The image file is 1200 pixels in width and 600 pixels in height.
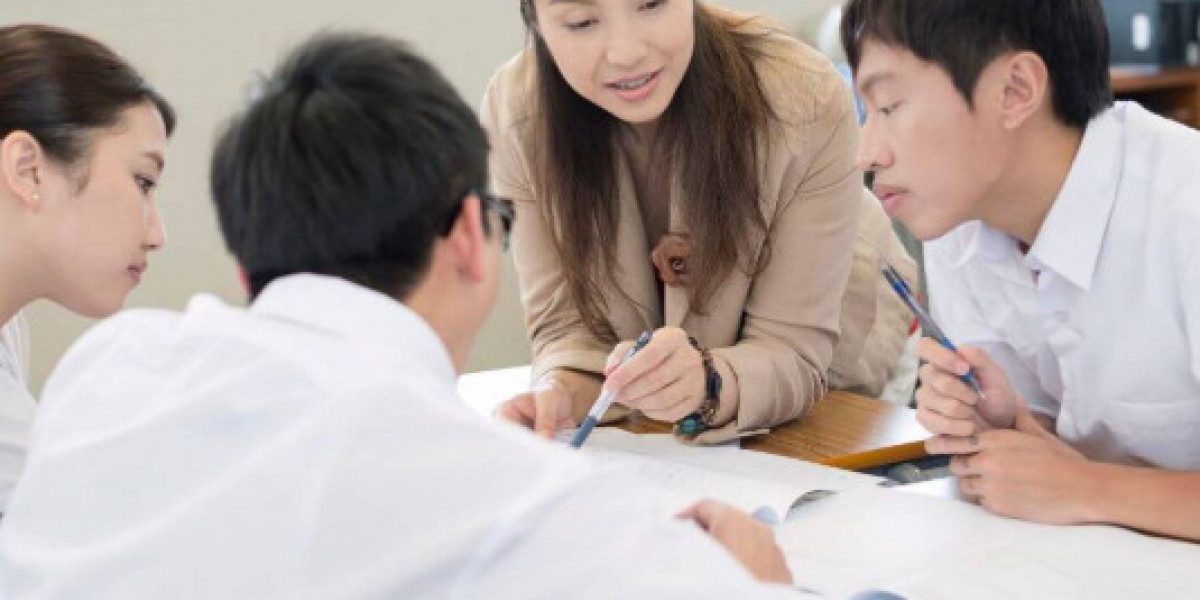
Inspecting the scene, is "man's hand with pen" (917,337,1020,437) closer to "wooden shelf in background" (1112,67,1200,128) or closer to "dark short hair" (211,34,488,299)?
"dark short hair" (211,34,488,299)

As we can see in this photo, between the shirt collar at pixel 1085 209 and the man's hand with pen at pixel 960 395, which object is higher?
the shirt collar at pixel 1085 209

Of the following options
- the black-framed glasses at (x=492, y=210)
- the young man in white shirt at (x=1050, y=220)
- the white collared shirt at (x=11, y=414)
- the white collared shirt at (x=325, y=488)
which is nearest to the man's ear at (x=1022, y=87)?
the young man in white shirt at (x=1050, y=220)

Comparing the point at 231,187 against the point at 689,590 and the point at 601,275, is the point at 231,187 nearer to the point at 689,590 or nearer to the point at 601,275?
the point at 689,590

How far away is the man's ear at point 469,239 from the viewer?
1.04 m

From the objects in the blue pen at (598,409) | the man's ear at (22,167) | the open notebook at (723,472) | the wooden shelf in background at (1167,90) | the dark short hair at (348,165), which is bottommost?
the wooden shelf in background at (1167,90)

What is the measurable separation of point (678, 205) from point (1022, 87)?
518mm

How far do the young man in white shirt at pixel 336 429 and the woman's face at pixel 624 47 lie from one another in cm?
80

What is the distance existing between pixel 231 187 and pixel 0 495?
723 millimetres

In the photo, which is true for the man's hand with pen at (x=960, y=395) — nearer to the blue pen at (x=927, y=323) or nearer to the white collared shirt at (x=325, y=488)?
the blue pen at (x=927, y=323)

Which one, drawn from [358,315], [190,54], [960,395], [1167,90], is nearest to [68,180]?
[358,315]

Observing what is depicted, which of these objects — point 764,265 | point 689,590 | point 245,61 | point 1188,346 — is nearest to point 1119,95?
point 245,61

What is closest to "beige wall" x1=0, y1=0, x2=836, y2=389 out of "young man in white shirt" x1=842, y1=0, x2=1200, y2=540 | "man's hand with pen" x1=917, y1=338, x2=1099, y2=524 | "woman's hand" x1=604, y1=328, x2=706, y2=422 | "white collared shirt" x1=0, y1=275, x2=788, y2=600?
"woman's hand" x1=604, y1=328, x2=706, y2=422

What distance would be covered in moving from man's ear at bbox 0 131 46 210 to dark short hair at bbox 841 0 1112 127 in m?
0.98

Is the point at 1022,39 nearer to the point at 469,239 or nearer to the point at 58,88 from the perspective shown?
the point at 469,239
